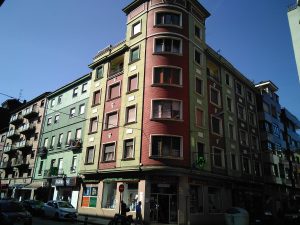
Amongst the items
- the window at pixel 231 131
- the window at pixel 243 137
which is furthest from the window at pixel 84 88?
the window at pixel 243 137

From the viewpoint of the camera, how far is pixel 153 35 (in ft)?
89.9

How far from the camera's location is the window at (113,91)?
A: 2933 centimetres

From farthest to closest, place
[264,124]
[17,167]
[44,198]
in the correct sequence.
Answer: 1. [17,167]
2. [264,124]
3. [44,198]

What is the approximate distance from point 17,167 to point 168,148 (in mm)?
32651

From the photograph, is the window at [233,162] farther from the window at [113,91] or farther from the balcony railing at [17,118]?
the balcony railing at [17,118]

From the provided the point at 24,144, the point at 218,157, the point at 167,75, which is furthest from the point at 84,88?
the point at 218,157

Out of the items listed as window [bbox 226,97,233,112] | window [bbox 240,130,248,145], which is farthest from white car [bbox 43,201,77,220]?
window [bbox 240,130,248,145]

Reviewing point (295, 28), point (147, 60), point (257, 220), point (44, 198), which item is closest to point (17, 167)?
point (44, 198)

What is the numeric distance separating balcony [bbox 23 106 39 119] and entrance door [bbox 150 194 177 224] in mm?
30492

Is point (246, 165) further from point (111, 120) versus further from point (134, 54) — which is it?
point (134, 54)

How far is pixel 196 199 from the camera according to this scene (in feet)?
80.3

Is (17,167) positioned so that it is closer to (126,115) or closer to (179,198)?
(126,115)

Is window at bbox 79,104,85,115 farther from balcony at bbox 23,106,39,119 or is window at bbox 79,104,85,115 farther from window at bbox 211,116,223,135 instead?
window at bbox 211,116,223,135

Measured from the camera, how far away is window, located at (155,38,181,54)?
26922 millimetres
